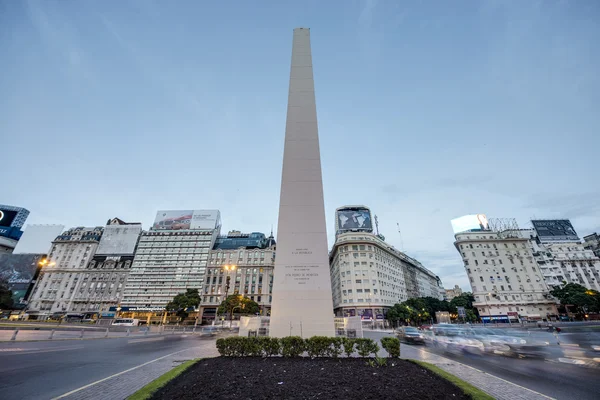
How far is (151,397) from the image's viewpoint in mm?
5434

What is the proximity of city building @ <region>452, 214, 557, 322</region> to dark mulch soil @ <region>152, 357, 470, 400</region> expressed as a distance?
74.7 m

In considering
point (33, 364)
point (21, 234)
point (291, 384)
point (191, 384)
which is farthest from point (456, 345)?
point (21, 234)

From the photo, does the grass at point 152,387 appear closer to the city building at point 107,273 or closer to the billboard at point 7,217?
the city building at point 107,273

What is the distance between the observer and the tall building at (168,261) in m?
72.5

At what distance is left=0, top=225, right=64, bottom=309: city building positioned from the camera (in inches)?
3007

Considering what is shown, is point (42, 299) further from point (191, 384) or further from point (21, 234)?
point (191, 384)

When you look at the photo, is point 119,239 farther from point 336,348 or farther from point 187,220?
point 336,348

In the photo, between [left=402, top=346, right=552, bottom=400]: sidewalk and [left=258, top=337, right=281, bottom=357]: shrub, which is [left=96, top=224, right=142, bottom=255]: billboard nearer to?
[left=258, top=337, right=281, bottom=357]: shrub

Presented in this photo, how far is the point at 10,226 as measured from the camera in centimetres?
8631

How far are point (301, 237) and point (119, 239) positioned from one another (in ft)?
300

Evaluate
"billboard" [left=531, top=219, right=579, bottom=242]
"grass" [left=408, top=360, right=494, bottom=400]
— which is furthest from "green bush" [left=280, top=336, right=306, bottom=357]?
"billboard" [left=531, top=219, right=579, bottom=242]

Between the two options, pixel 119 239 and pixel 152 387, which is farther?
pixel 119 239

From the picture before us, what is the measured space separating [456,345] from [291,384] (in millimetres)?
16941

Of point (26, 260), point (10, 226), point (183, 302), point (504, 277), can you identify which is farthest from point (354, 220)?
point (10, 226)
